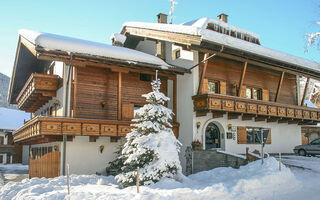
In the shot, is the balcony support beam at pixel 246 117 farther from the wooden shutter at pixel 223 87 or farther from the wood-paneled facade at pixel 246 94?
the wooden shutter at pixel 223 87

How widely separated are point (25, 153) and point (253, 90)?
21.7 meters

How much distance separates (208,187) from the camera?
11.1 metres

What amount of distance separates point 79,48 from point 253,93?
1199 centimetres

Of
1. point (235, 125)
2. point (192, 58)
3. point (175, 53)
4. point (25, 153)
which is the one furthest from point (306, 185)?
point (25, 153)

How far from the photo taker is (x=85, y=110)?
1650 centimetres

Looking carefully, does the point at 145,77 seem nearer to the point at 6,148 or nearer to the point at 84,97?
the point at 84,97

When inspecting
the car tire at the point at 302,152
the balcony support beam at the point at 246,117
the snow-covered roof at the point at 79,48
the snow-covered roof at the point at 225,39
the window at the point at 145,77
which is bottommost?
the car tire at the point at 302,152

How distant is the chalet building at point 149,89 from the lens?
15.9 m

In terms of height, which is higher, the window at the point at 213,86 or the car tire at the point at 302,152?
the window at the point at 213,86

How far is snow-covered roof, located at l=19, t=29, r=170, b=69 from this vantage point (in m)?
15.6

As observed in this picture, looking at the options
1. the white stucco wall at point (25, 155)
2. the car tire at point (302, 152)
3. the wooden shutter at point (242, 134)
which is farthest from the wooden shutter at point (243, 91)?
the white stucco wall at point (25, 155)

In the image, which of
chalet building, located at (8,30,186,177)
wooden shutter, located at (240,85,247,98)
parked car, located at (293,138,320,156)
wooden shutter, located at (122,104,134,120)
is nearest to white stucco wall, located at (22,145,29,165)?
chalet building, located at (8,30,186,177)

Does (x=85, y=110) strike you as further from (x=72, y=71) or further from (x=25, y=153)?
(x=25, y=153)

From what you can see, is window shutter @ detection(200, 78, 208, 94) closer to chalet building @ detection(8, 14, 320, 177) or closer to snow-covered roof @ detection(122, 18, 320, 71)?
chalet building @ detection(8, 14, 320, 177)
